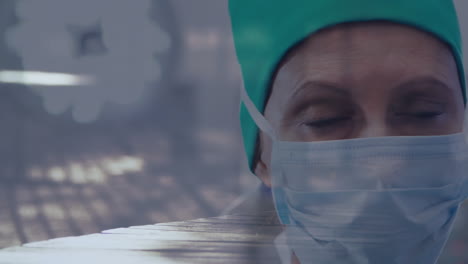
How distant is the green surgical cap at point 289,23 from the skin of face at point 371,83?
0.09 feet

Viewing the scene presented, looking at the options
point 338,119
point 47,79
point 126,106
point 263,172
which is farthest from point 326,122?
point 47,79

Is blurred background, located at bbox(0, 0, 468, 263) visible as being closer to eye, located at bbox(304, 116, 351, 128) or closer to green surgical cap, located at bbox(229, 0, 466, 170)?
green surgical cap, located at bbox(229, 0, 466, 170)

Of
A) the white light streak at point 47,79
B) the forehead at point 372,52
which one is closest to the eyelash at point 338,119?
the forehead at point 372,52

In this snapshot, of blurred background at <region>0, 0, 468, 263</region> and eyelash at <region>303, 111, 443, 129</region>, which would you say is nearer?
eyelash at <region>303, 111, 443, 129</region>

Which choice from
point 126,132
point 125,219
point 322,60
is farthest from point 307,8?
point 125,219

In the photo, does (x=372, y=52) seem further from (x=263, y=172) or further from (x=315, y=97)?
(x=263, y=172)

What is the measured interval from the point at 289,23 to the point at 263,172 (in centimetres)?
53

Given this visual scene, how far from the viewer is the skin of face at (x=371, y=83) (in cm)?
125

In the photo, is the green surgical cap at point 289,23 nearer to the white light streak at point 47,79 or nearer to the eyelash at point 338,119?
the eyelash at point 338,119

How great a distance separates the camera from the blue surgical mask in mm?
1289

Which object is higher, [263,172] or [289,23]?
[289,23]

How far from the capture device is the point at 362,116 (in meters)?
1.27

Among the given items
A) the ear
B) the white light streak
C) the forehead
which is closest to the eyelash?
the forehead

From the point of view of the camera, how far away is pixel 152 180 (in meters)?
1.44
